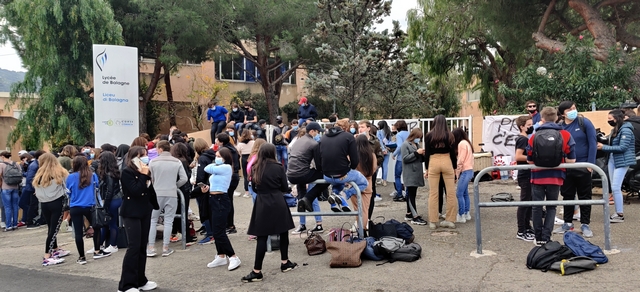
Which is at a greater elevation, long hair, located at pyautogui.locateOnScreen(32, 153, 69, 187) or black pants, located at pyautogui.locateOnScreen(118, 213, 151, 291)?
long hair, located at pyautogui.locateOnScreen(32, 153, 69, 187)

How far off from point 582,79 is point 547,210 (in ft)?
30.3

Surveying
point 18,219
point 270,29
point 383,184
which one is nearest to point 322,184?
point 383,184

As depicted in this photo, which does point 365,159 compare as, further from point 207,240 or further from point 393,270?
point 207,240

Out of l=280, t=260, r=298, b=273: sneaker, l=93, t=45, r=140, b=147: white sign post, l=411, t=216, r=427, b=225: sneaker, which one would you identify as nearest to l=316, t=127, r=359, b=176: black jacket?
l=280, t=260, r=298, b=273: sneaker

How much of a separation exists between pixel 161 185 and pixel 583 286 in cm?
569

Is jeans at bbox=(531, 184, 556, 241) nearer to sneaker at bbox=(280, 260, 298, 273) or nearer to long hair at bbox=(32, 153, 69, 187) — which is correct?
sneaker at bbox=(280, 260, 298, 273)

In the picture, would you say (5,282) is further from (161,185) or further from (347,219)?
(347,219)

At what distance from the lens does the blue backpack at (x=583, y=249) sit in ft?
19.4

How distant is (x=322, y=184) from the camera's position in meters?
7.59

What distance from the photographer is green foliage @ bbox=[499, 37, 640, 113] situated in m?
14.0

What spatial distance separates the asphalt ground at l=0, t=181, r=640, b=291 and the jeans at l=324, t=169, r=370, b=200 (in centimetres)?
104

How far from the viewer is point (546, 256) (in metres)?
5.88

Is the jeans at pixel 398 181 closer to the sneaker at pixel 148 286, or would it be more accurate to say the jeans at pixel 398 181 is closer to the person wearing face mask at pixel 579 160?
the person wearing face mask at pixel 579 160

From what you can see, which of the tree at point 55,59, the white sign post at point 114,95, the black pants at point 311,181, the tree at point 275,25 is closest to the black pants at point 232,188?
the black pants at point 311,181
